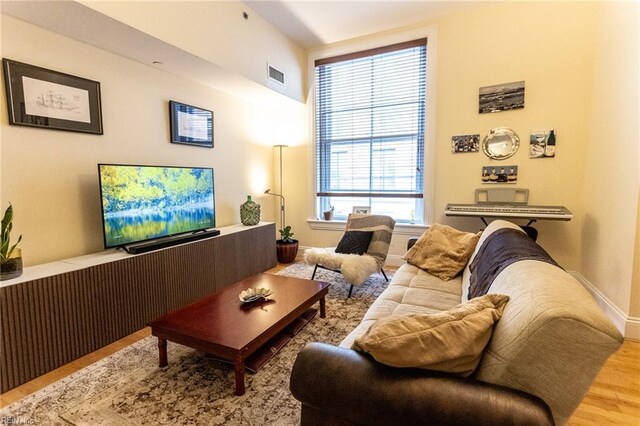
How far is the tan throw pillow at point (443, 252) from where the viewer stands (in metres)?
2.50

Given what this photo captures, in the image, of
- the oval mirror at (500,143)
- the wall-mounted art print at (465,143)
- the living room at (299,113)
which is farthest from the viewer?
the wall-mounted art print at (465,143)

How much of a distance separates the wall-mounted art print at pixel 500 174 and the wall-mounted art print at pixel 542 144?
24 cm

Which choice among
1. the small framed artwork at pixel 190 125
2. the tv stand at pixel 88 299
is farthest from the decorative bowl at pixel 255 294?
the small framed artwork at pixel 190 125

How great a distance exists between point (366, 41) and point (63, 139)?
3627 millimetres

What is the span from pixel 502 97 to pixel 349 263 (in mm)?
2581

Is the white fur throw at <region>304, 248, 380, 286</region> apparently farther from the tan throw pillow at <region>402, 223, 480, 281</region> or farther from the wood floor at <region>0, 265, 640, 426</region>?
the wood floor at <region>0, 265, 640, 426</region>

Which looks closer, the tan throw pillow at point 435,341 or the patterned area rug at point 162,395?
the tan throw pillow at point 435,341

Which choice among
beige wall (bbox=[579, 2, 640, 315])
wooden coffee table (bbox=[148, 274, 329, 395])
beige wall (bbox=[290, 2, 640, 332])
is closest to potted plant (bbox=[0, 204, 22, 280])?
wooden coffee table (bbox=[148, 274, 329, 395])

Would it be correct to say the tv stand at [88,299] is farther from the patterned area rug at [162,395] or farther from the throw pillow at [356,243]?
the throw pillow at [356,243]

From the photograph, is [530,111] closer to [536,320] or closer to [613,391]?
[613,391]

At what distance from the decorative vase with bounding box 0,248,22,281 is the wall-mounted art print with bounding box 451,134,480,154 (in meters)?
4.12

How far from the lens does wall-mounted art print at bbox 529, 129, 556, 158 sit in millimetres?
3357

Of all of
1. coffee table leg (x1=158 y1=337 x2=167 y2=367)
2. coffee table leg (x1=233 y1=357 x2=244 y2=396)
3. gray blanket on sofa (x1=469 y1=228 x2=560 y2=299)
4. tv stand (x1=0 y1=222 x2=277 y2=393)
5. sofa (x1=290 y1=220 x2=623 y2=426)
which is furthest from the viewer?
coffee table leg (x1=158 y1=337 x2=167 y2=367)

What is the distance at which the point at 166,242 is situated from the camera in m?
2.83
